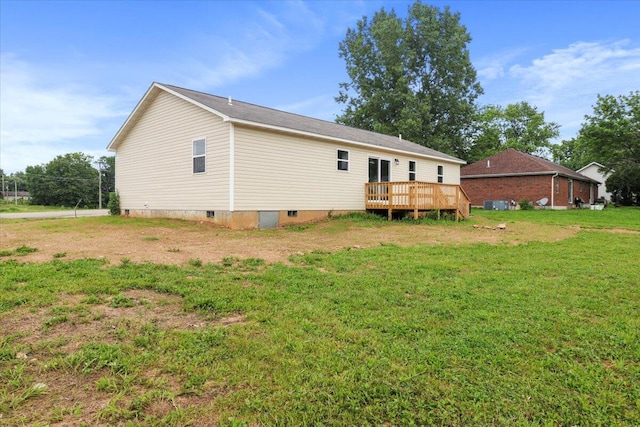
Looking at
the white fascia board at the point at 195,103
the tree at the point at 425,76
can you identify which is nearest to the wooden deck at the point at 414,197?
the white fascia board at the point at 195,103

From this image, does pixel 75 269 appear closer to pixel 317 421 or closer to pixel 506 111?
pixel 317 421

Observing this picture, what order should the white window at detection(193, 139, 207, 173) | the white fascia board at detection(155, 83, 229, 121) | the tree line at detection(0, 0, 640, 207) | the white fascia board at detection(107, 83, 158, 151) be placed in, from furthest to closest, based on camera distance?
the tree line at detection(0, 0, 640, 207), the white fascia board at detection(107, 83, 158, 151), the white window at detection(193, 139, 207, 173), the white fascia board at detection(155, 83, 229, 121)

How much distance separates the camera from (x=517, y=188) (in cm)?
2544

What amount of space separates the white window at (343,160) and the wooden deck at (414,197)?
134 cm

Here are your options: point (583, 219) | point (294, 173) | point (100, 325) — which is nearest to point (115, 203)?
point (294, 173)

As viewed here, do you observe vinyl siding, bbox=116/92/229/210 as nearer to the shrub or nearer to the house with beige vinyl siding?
the house with beige vinyl siding

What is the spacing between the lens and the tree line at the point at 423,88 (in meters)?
29.8

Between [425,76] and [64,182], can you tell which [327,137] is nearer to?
[425,76]

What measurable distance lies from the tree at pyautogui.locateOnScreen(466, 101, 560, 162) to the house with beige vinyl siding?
31.5m

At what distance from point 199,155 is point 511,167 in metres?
22.8

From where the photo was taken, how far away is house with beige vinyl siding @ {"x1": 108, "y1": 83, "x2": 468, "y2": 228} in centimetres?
1121

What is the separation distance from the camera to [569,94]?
2920 cm

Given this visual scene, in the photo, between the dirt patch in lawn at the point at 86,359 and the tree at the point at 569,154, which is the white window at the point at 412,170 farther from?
the tree at the point at 569,154

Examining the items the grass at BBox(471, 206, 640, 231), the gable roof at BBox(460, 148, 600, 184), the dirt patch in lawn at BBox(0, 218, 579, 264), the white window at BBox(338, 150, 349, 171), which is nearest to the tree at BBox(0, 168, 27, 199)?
the dirt patch in lawn at BBox(0, 218, 579, 264)
